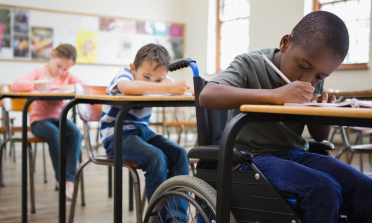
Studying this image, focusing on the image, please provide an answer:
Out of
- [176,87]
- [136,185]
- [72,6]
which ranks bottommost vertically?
[136,185]

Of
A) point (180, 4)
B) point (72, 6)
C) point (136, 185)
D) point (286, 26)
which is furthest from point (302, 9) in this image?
point (136, 185)

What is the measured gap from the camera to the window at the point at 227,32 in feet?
23.0

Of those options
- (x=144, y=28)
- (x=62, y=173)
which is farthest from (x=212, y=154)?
(x=144, y=28)

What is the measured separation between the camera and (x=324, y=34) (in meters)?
0.95

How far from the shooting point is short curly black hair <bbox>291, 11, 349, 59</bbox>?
0.95 meters

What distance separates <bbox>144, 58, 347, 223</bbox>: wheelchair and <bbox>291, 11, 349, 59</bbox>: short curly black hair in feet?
1.03

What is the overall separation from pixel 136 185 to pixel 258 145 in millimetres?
667

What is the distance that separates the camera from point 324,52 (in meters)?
0.95

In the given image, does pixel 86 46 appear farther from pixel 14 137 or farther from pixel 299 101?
pixel 299 101

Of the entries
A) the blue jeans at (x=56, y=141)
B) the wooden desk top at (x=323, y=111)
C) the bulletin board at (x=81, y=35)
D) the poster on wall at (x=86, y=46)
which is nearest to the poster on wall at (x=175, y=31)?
the bulletin board at (x=81, y=35)

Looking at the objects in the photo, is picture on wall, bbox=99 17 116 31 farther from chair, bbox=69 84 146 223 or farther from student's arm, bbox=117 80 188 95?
student's arm, bbox=117 80 188 95

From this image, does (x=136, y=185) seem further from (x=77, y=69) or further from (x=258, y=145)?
(x=77, y=69)

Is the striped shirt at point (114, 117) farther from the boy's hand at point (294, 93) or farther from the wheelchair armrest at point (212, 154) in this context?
the boy's hand at point (294, 93)

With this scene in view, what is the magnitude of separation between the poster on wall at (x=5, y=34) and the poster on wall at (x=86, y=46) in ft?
3.59
